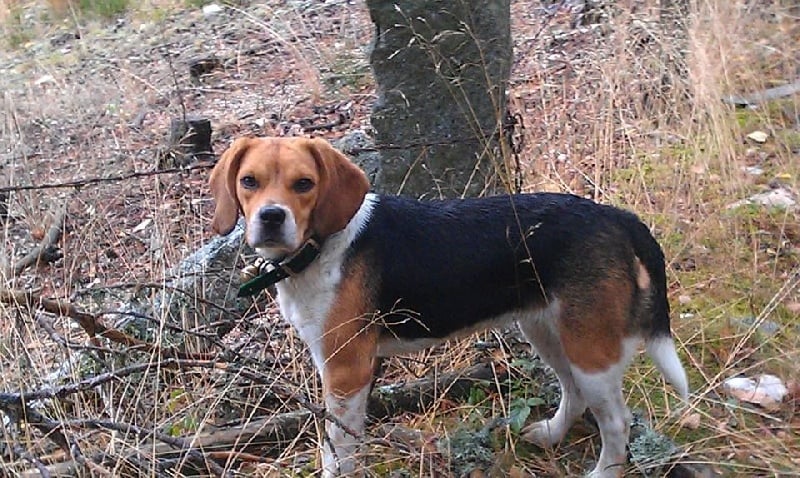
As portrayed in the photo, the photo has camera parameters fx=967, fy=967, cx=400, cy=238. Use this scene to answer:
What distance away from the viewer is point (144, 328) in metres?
4.08

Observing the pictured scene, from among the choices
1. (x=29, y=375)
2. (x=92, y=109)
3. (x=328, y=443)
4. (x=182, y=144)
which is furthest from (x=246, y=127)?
(x=328, y=443)

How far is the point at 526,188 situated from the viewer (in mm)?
4617

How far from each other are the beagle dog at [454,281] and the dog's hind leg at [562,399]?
0.11 meters

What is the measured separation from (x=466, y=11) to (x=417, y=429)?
1.83 meters

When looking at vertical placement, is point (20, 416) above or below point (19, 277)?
above

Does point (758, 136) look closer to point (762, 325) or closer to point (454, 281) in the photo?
point (762, 325)

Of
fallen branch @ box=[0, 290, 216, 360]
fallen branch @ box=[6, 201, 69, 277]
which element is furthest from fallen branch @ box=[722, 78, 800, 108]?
fallen branch @ box=[6, 201, 69, 277]

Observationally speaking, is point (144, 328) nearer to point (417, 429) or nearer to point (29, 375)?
point (29, 375)

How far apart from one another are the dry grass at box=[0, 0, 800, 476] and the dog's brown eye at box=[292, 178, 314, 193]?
63 centimetres

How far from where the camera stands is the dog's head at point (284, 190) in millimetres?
2863

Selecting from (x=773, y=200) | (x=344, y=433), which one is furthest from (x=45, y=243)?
(x=773, y=200)

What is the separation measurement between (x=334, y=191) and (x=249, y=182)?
0.26 meters

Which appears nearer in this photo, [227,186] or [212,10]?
[227,186]

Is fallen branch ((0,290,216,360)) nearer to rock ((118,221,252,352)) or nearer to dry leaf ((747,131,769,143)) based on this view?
rock ((118,221,252,352))
